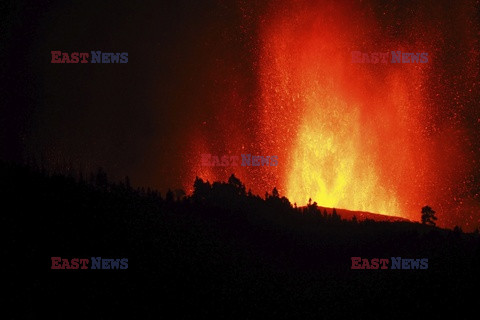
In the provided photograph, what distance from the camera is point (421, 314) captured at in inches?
2544

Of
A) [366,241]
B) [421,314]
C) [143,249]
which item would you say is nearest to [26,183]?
[143,249]

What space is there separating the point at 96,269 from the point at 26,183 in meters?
34.9

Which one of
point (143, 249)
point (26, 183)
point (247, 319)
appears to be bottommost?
point (247, 319)

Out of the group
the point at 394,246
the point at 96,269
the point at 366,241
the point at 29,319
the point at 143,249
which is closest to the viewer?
the point at 29,319

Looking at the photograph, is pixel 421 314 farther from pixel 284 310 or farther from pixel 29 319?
pixel 29 319

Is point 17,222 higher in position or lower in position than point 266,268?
higher

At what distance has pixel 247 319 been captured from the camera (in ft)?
206

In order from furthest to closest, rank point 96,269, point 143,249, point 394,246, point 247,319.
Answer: point 394,246
point 143,249
point 96,269
point 247,319

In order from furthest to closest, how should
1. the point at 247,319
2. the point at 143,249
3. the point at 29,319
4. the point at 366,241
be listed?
the point at 366,241, the point at 143,249, the point at 247,319, the point at 29,319

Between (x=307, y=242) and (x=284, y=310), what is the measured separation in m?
38.3

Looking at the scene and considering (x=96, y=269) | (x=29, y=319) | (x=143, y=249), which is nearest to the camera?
(x=29, y=319)

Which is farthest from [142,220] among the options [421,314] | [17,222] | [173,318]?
[421,314]

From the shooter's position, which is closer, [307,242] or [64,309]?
[64,309]

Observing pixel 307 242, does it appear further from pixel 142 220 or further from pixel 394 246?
pixel 142 220
